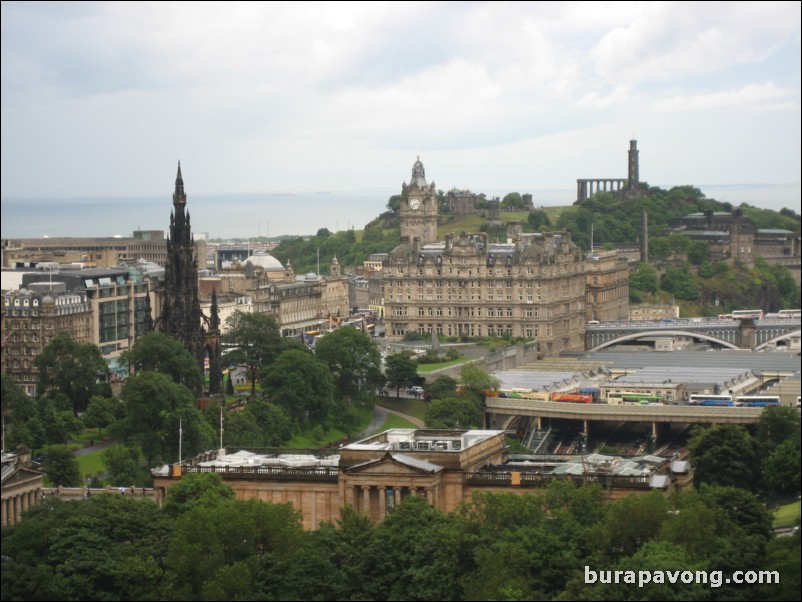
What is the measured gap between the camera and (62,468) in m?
85.4

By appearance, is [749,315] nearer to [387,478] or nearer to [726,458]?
[726,458]

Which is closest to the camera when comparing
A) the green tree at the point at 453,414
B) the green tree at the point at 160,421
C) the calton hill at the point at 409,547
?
the calton hill at the point at 409,547

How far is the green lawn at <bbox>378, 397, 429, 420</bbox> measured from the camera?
4934 inches

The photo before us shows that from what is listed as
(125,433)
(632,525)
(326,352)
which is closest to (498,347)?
(326,352)

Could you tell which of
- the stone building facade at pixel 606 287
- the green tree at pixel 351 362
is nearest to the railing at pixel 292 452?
the green tree at pixel 351 362

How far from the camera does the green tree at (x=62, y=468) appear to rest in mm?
85062

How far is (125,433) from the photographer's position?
315 ft

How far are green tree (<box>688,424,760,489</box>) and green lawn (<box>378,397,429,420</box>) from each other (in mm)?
35874

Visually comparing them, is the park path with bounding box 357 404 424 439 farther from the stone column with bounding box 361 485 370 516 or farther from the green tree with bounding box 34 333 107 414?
the stone column with bounding box 361 485 370 516

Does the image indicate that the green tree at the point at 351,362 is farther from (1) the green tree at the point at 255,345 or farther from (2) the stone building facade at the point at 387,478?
(2) the stone building facade at the point at 387,478

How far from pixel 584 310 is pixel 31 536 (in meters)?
109

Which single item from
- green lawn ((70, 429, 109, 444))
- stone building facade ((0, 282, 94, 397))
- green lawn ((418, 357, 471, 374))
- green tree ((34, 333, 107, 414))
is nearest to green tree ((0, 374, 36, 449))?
green lawn ((70, 429, 109, 444))

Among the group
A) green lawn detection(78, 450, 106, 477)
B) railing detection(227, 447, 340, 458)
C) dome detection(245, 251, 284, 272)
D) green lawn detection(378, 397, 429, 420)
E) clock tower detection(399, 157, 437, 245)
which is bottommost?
green lawn detection(378, 397, 429, 420)

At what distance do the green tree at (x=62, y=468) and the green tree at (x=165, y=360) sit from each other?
23.5 metres
